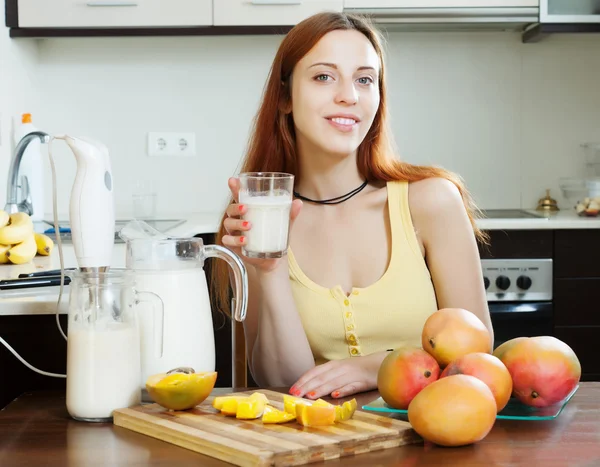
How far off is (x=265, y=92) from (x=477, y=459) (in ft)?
3.66

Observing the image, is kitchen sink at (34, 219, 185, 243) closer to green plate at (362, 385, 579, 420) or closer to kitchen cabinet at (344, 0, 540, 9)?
kitchen cabinet at (344, 0, 540, 9)

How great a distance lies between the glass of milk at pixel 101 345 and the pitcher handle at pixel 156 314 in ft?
0.09

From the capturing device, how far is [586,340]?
9.42 ft

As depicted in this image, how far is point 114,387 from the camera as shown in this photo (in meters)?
1.06

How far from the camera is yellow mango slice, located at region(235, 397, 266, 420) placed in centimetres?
100

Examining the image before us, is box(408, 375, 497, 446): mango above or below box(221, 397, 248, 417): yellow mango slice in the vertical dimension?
above

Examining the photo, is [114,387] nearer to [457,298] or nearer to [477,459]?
[477,459]

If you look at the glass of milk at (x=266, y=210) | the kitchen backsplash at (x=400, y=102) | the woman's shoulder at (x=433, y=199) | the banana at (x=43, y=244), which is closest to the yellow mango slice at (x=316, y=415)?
the glass of milk at (x=266, y=210)

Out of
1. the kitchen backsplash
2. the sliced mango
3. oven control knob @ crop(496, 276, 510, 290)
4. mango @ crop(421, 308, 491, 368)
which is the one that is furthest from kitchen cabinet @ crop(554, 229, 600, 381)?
the sliced mango

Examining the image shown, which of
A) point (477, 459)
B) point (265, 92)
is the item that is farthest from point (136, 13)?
point (477, 459)

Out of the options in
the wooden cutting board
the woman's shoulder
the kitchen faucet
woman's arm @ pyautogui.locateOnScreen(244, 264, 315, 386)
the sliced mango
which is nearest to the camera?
the wooden cutting board

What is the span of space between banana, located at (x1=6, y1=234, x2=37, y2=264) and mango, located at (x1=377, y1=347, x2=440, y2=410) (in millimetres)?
1249

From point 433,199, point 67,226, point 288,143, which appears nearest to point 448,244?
point 433,199

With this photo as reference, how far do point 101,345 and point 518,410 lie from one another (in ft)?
1.58
